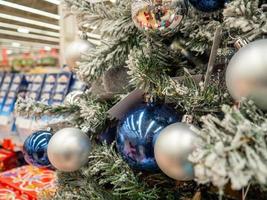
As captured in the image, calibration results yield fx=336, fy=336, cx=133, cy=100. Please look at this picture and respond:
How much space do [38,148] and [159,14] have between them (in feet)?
1.32

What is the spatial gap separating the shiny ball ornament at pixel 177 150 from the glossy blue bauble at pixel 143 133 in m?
0.08

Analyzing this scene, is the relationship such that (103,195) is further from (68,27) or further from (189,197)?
(68,27)

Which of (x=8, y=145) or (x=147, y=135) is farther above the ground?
(x=147, y=135)

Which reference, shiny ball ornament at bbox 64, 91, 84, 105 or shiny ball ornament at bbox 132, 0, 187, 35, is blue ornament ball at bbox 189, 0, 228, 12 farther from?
shiny ball ornament at bbox 64, 91, 84, 105

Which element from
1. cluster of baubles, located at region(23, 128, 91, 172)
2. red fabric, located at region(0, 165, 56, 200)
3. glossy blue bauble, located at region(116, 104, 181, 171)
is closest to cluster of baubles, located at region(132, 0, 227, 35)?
glossy blue bauble, located at region(116, 104, 181, 171)

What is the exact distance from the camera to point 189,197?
21.6 inches

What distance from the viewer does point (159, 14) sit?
498 mm

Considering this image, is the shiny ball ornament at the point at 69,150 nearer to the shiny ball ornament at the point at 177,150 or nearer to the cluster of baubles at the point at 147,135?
the cluster of baubles at the point at 147,135

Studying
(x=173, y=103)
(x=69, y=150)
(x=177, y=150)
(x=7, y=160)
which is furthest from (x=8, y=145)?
(x=177, y=150)

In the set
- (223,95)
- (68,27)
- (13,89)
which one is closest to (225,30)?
(223,95)

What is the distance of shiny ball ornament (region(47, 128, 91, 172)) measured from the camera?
60cm

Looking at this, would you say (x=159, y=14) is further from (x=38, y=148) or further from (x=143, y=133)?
(x=38, y=148)

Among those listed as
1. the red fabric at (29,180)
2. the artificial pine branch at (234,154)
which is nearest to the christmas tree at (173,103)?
the artificial pine branch at (234,154)

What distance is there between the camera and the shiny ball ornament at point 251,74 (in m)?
0.35
